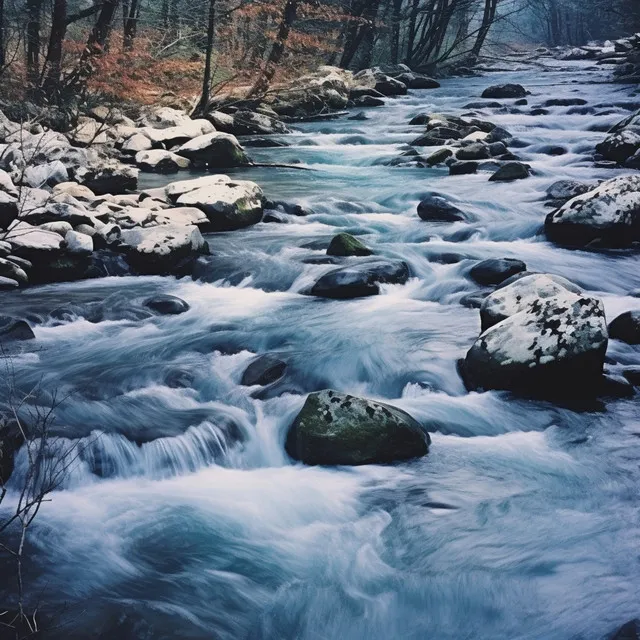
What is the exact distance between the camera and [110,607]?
3.05m

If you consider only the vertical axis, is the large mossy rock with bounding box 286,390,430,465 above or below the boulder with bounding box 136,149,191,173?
below

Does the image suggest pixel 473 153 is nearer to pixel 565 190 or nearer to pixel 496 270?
pixel 565 190

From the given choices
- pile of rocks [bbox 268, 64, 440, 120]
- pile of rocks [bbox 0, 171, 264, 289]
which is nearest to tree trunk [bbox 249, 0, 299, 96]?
pile of rocks [bbox 268, 64, 440, 120]

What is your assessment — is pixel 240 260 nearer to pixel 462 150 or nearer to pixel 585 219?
pixel 585 219

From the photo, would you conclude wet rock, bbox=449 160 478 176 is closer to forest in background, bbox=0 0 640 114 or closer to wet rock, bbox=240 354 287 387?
forest in background, bbox=0 0 640 114

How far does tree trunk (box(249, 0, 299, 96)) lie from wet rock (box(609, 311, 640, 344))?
13505 millimetres

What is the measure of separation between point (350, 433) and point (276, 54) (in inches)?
620

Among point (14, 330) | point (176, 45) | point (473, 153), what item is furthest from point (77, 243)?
point (176, 45)

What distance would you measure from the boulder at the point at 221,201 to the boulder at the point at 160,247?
1195 millimetres

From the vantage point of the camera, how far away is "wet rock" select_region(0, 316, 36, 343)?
226 inches

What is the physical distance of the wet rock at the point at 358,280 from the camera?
22.8ft

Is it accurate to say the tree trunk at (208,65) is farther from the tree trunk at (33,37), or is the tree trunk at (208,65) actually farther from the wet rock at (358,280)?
the wet rock at (358,280)

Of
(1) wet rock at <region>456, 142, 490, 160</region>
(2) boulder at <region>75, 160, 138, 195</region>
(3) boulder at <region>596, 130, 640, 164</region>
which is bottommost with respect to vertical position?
(2) boulder at <region>75, 160, 138, 195</region>

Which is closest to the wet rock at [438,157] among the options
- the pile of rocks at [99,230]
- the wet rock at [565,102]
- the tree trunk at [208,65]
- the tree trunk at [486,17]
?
the tree trunk at [208,65]
